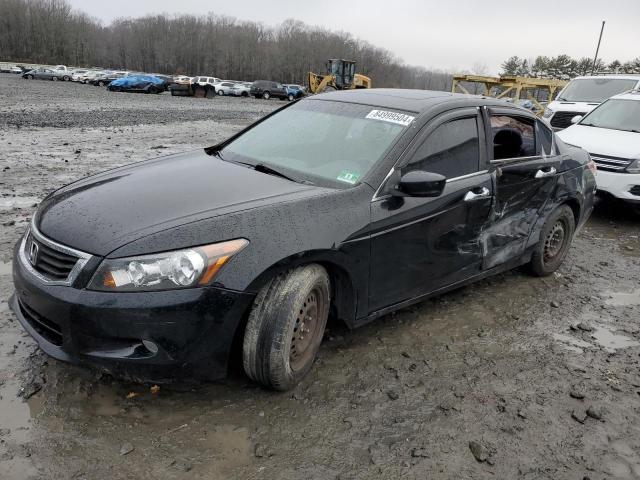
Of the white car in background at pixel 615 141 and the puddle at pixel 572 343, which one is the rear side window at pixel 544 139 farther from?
the white car in background at pixel 615 141

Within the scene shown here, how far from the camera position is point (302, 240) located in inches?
108

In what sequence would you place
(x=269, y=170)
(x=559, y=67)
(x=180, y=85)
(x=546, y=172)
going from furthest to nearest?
(x=559, y=67)
(x=180, y=85)
(x=546, y=172)
(x=269, y=170)

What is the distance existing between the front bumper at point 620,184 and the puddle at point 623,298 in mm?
2457

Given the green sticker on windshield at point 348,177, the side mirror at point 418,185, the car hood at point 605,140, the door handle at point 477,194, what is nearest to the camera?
the side mirror at point 418,185

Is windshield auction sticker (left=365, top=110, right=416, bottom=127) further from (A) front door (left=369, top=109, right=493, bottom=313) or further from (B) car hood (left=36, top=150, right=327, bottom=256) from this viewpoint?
(B) car hood (left=36, top=150, right=327, bottom=256)

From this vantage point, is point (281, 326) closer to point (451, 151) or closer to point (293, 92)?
point (451, 151)

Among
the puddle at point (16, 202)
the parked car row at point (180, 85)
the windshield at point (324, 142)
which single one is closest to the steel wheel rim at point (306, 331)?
the windshield at point (324, 142)

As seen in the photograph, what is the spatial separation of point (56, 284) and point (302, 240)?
1.21 metres

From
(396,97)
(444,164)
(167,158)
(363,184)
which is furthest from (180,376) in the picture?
(396,97)

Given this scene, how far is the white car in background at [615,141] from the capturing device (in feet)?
22.8

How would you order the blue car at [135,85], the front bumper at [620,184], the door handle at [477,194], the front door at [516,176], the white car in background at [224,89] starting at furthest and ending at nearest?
the white car in background at [224,89] < the blue car at [135,85] < the front bumper at [620,184] < the front door at [516,176] < the door handle at [477,194]

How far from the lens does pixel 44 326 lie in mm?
2639

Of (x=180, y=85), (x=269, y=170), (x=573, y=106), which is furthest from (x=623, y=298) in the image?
(x=180, y=85)

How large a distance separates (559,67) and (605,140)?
7765 cm
